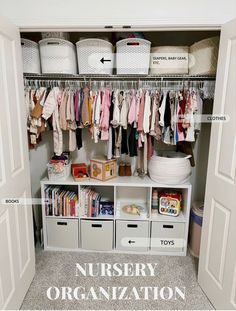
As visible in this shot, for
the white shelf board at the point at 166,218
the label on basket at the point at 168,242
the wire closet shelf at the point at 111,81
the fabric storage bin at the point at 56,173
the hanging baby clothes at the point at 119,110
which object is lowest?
the label on basket at the point at 168,242

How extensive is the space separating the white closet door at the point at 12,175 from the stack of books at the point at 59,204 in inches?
18.3

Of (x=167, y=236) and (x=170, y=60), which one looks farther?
(x=167, y=236)

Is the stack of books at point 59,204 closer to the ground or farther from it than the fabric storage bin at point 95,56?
closer to the ground

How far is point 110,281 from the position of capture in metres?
1.92

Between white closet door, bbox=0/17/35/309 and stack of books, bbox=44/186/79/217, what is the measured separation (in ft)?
1.52

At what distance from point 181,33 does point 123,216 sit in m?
1.88

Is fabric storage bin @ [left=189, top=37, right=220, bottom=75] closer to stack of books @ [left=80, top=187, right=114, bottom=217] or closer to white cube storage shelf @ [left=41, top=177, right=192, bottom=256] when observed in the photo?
white cube storage shelf @ [left=41, top=177, right=192, bottom=256]

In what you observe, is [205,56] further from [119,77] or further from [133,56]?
[119,77]

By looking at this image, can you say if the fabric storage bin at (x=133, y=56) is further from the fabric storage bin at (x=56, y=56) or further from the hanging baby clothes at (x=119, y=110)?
the fabric storage bin at (x=56, y=56)

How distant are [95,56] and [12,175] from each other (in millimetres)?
1154

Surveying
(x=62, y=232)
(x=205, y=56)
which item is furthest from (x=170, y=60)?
(x=62, y=232)

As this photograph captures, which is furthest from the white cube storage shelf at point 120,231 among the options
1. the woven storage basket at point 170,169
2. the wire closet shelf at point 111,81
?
the wire closet shelf at point 111,81

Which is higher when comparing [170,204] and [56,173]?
[56,173]

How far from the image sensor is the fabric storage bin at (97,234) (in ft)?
7.30
